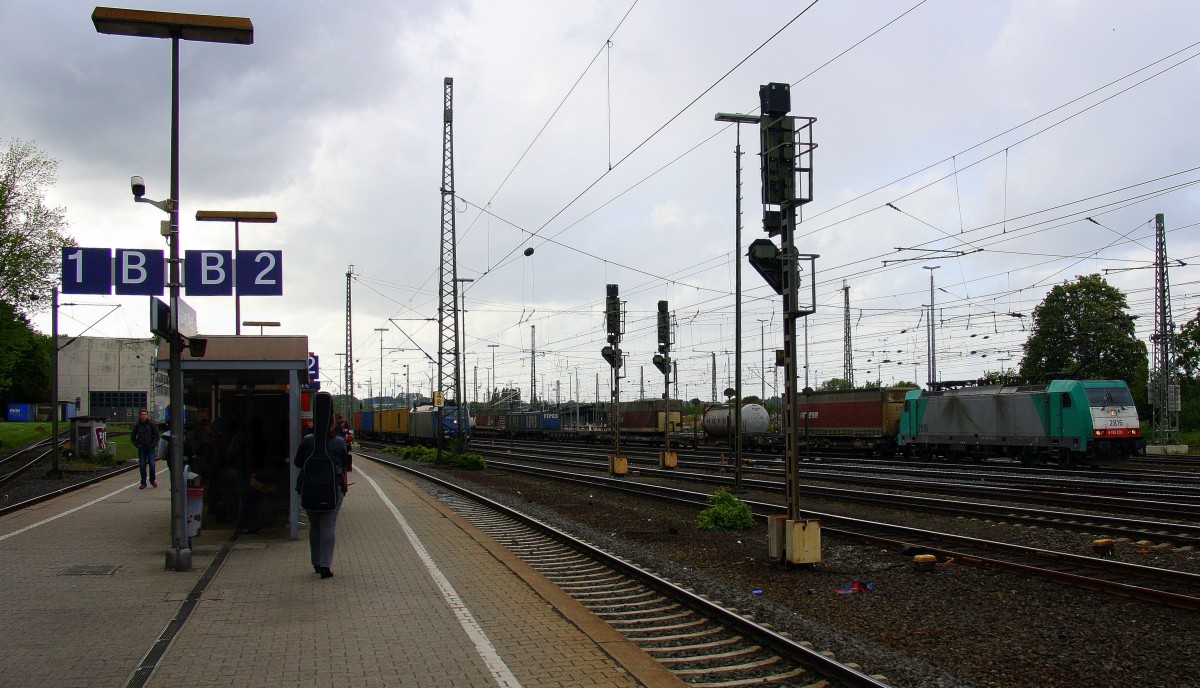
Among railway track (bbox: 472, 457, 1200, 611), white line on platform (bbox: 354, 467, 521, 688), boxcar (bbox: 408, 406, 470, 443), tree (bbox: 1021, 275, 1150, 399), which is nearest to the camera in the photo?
white line on platform (bbox: 354, 467, 521, 688)

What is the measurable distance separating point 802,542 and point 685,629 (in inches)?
123

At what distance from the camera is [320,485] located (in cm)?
920

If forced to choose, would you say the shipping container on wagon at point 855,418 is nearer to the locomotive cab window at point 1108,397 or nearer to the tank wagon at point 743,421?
the tank wagon at point 743,421

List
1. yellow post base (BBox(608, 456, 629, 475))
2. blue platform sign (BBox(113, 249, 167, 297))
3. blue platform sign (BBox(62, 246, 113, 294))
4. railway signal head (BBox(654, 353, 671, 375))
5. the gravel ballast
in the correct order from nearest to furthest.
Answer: the gravel ballast → blue platform sign (BBox(62, 246, 113, 294)) → blue platform sign (BBox(113, 249, 167, 297)) → railway signal head (BBox(654, 353, 671, 375)) → yellow post base (BBox(608, 456, 629, 475))

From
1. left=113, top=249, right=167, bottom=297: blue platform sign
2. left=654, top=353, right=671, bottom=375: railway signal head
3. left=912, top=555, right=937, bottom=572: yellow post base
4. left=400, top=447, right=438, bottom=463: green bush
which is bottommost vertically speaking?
left=400, top=447, right=438, bottom=463: green bush

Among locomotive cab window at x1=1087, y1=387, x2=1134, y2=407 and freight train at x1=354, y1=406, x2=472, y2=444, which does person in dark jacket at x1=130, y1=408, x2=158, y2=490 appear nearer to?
freight train at x1=354, y1=406, x2=472, y2=444

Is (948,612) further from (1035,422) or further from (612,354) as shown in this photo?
(1035,422)

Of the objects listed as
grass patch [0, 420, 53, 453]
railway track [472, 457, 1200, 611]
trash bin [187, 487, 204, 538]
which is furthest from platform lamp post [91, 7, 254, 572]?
grass patch [0, 420, 53, 453]

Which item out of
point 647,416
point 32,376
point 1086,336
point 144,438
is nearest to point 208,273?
point 144,438

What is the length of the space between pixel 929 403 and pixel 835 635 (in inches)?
1096

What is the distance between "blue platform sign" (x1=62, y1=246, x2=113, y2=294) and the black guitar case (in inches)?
121

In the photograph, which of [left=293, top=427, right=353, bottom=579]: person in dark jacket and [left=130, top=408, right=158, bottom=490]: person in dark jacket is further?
[left=130, top=408, right=158, bottom=490]: person in dark jacket

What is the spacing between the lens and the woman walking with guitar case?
9203mm

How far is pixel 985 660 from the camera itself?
6652mm
